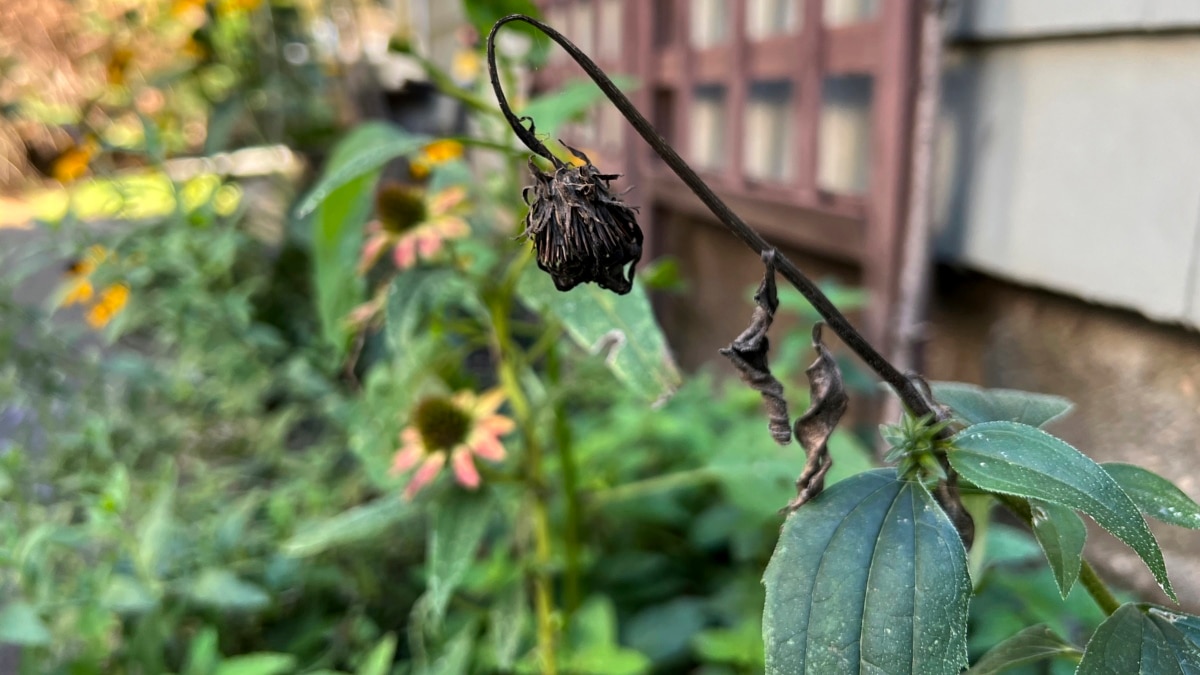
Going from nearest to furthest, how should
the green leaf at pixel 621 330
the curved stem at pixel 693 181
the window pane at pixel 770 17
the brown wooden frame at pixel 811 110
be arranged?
1. the curved stem at pixel 693 181
2. the green leaf at pixel 621 330
3. the brown wooden frame at pixel 811 110
4. the window pane at pixel 770 17

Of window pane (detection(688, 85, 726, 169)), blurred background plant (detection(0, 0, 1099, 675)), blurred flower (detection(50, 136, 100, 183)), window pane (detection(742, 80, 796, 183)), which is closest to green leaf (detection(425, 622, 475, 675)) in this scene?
blurred background plant (detection(0, 0, 1099, 675))

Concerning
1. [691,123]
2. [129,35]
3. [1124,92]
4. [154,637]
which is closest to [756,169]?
[691,123]

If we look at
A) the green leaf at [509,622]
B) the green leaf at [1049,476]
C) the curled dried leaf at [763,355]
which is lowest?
the green leaf at [509,622]

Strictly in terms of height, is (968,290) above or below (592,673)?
above

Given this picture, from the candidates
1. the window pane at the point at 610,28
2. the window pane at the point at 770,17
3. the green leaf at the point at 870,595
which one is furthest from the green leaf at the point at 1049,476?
the window pane at the point at 610,28

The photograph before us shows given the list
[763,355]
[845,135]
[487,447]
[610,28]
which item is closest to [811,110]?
[845,135]

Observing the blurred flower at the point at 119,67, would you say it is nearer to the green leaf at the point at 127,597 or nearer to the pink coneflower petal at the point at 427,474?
the green leaf at the point at 127,597

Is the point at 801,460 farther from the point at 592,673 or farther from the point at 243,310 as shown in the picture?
the point at 243,310
